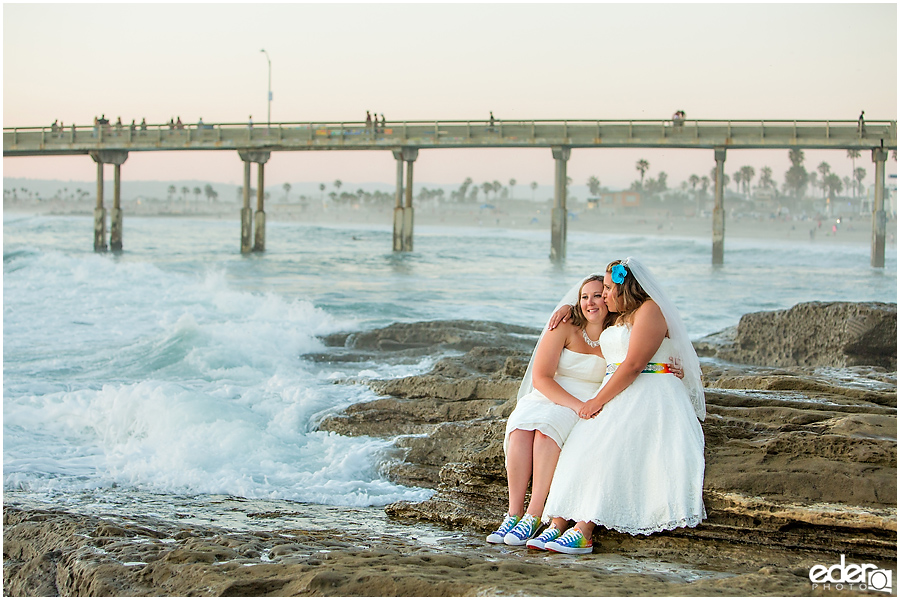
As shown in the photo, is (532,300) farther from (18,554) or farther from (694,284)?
(18,554)

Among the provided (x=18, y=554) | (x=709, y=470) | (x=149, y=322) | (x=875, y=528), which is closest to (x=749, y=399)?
(x=709, y=470)

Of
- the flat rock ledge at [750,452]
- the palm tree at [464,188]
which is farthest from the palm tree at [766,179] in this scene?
the flat rock ledge at [750,452]

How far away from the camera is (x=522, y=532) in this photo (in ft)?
14.0

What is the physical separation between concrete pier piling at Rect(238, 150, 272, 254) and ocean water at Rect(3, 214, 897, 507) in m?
4.79

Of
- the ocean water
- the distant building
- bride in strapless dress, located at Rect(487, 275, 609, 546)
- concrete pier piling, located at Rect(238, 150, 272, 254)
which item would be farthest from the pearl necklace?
the distant building

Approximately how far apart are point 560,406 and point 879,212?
30.6m

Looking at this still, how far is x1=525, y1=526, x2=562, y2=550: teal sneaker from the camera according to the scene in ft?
13.6

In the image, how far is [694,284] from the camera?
29188mm

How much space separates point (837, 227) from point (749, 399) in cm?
9057

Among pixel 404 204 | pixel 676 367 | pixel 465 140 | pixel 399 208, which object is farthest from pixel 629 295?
pixel 404 204

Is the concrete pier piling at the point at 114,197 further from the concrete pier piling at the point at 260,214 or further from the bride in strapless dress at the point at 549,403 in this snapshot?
the bride in strapless dress at the point at 549,403

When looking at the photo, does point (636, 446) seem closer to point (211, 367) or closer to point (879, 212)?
point (211, 367)

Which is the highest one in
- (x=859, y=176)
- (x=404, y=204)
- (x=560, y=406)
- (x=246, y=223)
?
(x=859, y=176)

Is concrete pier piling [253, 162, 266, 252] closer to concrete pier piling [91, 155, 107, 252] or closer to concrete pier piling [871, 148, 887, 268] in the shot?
concrete pier piling [91, 155, 107, 252]
